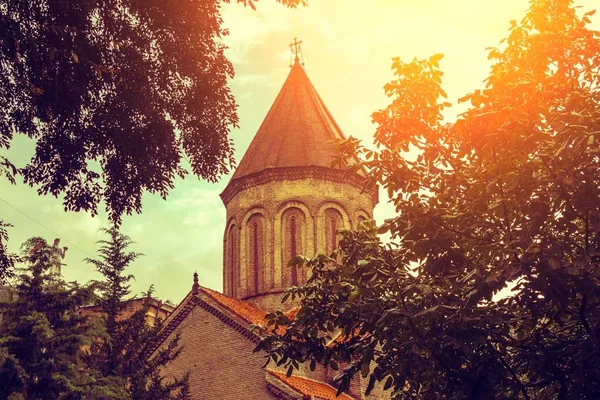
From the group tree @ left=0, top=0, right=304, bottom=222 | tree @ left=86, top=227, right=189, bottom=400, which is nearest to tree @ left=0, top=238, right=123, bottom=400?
tree @ left=86, top=227, right=189, bottom=400

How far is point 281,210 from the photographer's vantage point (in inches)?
1049

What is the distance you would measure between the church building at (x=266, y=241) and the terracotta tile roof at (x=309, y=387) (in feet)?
0.24

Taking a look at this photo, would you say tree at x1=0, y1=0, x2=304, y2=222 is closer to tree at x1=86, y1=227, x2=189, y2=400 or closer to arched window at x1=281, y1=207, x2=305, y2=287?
tree at x1=86, y1=227, x2=189, y2=400

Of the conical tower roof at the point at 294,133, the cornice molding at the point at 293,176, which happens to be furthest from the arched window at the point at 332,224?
the conical tower roof at the point at 294,133

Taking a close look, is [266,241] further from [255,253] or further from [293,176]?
[293,176]

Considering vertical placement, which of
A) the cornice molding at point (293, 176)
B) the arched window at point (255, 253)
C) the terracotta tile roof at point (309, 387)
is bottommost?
the terracotta tile roof at point (309, 387)

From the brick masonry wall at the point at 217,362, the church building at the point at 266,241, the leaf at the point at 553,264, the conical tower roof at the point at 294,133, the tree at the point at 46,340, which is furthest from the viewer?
the conical tower roof at the point at 294,133

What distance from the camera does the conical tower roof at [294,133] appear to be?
27594 mm

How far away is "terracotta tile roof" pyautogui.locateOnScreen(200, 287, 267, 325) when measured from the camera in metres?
22.5

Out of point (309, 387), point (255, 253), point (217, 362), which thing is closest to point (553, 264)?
point (309, 387)

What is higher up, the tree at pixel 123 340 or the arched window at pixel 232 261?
the arched window at pixel 232 261

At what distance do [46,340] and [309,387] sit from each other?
362 inches

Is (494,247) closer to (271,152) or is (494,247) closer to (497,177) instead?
(497,177)

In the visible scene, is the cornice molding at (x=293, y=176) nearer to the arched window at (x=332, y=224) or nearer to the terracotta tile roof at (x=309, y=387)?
the arched window at (x=332, y=224)
